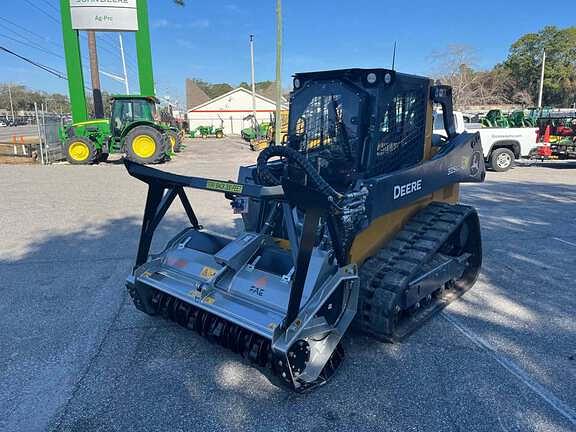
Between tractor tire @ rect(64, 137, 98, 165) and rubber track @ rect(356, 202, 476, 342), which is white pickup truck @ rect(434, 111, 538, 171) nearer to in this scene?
rubber track @ rect(356, 202, 476, 342)

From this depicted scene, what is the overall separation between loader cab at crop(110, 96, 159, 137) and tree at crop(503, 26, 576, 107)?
41.8 metres

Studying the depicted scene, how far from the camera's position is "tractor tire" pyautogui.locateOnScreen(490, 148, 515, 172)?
45.1 ft

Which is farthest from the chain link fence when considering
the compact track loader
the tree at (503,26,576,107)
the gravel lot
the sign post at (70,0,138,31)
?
the tree at (503,26,576,107)

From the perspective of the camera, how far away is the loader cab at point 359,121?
3584 millimetres

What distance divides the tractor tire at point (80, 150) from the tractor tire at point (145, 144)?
1649 millimetres

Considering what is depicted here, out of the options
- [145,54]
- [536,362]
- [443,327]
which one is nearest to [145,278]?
[443,327]

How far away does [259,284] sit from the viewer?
3.16 m

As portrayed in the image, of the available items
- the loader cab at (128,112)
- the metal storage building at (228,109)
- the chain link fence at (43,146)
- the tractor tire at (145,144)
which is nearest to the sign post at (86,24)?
the chain link fence at (43,146)

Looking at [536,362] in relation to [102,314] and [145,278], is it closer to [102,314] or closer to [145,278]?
[145,278]

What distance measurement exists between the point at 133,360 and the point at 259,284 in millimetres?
1195

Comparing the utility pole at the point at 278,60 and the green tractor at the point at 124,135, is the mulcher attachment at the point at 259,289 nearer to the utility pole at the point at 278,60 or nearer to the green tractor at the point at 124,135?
the green tractor at the point at 124,135

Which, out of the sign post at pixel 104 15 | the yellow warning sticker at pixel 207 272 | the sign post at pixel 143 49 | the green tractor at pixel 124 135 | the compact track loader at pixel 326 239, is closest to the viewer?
the compact track loader at pixel 326 239

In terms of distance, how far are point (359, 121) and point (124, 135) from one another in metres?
14.3

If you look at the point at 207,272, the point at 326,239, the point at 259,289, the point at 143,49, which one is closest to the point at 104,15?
the point at 143,49
